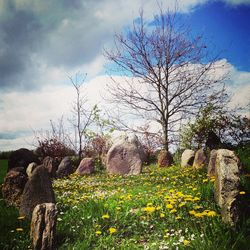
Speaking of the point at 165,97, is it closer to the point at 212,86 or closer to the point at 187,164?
the point at 212,86

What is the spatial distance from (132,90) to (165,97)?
87.0 inches

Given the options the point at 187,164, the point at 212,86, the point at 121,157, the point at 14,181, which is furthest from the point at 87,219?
the point at 212,86

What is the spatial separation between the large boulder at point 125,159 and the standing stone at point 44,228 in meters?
9.97

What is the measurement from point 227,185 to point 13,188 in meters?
5.67

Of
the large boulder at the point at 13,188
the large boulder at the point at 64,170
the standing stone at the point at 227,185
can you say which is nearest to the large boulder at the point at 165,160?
the large boulder at the point at 64,170

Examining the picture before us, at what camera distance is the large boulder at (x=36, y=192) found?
6.72m

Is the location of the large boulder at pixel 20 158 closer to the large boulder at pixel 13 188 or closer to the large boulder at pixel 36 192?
the large boulder at pixel 13 188

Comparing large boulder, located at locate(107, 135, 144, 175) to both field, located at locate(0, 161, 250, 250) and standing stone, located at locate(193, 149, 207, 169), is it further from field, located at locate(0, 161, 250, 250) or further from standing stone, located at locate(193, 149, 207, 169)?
field, located at locate(0, 161, 250, 250)

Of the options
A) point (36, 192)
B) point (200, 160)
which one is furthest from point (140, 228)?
point (200, 160)

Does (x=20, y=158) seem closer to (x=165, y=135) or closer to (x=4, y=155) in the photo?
(x=165, y=135)

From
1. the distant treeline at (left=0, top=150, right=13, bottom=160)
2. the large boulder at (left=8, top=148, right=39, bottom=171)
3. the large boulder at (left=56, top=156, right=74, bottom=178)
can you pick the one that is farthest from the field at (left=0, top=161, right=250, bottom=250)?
the distant treeline at (left=0, top=150, right=13, bottom=160)

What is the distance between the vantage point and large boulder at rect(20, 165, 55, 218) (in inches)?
265

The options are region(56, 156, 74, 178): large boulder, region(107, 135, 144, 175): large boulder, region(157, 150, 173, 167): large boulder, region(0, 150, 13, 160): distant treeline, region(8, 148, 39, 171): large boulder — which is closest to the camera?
region(107, 135, 144, 175): large boulder

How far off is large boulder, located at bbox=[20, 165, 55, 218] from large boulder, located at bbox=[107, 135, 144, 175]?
316 inches
